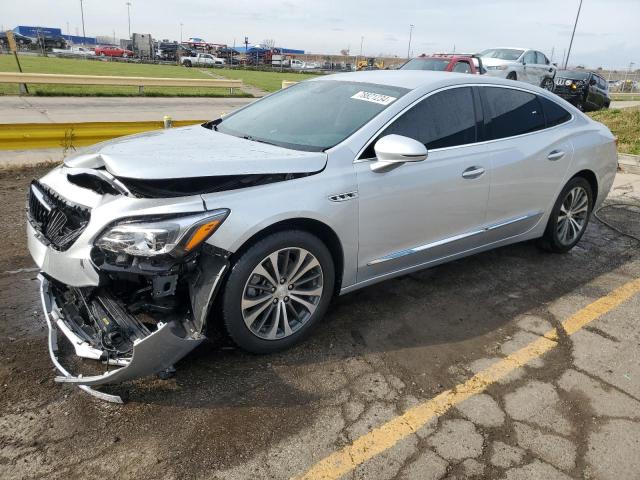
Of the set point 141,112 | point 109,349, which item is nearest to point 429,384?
point 109,349

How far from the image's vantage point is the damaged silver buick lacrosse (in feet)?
8.58

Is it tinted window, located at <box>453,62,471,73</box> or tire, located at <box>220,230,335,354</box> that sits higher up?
tinted window, located at <box>453,62,471,73</box>

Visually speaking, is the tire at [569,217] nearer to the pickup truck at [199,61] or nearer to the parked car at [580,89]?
the parked car at [580,89]

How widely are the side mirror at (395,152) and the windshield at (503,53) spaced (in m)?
16.8

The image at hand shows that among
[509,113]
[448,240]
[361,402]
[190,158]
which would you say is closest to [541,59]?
[509,113]

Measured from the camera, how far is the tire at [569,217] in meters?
4.74

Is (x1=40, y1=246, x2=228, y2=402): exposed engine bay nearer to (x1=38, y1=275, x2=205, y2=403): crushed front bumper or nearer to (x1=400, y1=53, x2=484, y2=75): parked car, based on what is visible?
(x1=38, y1=275, x2=205, y2=403): crushed front bumper

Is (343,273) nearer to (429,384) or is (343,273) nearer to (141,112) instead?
(429,384)

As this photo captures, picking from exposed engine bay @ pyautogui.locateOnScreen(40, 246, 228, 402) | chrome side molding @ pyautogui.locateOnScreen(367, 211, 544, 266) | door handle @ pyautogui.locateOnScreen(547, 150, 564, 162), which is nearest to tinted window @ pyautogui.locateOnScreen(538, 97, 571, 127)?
door handle @ pyautogui.locateOnScreen(547, 150, 564, 162)

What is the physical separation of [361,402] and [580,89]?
1881 centimetres

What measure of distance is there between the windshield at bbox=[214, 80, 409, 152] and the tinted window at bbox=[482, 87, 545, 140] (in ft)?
2.73

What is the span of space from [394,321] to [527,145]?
1862 mm

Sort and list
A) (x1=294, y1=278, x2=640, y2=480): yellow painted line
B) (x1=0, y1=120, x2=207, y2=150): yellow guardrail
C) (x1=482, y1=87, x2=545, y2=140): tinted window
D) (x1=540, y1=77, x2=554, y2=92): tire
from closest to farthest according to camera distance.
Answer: (x1=294, y1=278, x2=640, y2=480): yellow painted line
(x1=482, y1=87, x2=545, y2=140): tinted window
(x1=0, y1=120, x2=207, y2=150): yellow guardrail
(x1=540, y1=77, x2=554, y2=92): tire

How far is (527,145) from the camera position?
4.25 meters
